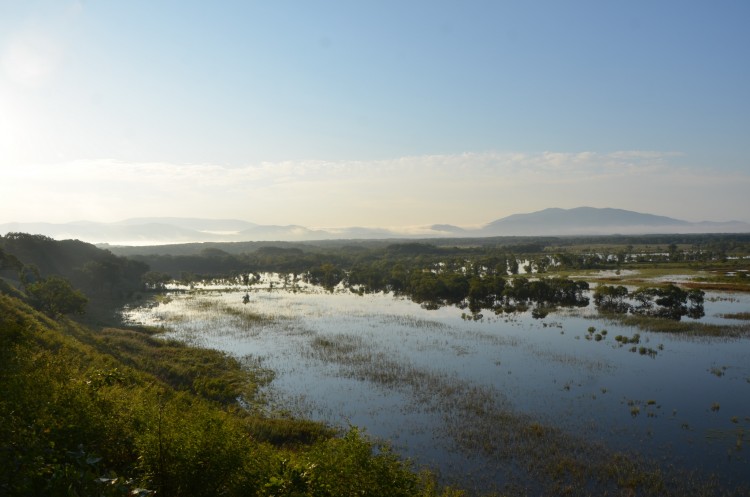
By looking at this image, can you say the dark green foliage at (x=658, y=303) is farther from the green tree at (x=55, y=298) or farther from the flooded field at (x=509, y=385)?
the green tree at (x=55, y=298)

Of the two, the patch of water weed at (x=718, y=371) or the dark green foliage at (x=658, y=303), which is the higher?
the dark green foliage at (x=658, y=303)

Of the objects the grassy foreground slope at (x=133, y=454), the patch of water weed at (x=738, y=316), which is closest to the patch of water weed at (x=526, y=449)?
the grassy foreground slope at (x=133, y=454)

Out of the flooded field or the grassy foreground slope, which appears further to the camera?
the flooded field

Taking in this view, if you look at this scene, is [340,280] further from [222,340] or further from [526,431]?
[526,431]

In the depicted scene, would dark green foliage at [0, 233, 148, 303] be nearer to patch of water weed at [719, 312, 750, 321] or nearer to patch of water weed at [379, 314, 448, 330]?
patch of water weed at [379, 314, 448, 330]

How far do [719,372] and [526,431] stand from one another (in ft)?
87.8

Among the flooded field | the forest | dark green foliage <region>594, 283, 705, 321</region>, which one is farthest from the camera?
dark green foliage <region>594, 283, 705, 321</region>

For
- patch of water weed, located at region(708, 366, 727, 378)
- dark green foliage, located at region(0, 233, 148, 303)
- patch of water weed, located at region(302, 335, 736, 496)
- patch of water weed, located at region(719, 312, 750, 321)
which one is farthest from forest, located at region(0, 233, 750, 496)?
patch of water weed, located at region(719, 312, 750, 321)

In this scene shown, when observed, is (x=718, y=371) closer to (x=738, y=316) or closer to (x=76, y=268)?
(x=738, y=316)

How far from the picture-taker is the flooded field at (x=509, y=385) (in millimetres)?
27453

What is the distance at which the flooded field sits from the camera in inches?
1081

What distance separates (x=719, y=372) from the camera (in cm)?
4294

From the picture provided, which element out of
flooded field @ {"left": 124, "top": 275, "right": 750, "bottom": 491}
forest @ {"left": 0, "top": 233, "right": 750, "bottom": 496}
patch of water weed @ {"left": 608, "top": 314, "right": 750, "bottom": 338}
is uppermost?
forest @ {"left": 0, "top": 233, "right": 750, "bottom": 496}

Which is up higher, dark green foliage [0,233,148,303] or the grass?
dark green foliage [0,233,148,303]
